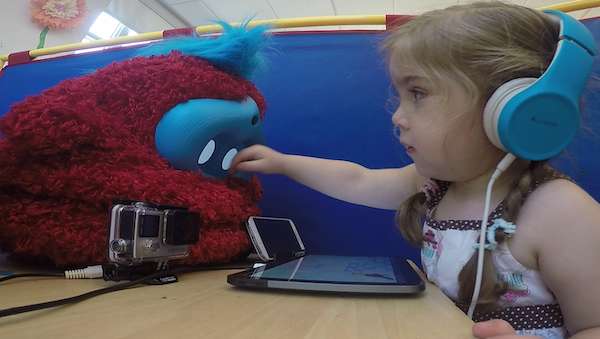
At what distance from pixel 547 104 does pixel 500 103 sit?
5cm

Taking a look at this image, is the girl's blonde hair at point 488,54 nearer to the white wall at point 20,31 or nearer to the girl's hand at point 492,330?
the girl's hand at point 492,330

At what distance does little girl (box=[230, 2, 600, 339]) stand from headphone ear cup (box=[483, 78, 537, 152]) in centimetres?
4

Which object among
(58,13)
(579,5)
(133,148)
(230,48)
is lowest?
(133,148)

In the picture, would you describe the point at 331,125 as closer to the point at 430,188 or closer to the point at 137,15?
the point at 430,188

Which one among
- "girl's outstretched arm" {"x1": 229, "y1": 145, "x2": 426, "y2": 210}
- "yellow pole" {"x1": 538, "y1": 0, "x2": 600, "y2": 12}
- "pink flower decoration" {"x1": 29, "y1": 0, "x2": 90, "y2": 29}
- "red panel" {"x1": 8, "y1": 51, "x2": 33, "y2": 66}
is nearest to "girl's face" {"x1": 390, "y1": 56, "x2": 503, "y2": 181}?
"girl's outstretched arm" {"x1": 229, "y1": 145, "x2": 426, "y2": 210}

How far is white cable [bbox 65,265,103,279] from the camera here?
1.53 ft

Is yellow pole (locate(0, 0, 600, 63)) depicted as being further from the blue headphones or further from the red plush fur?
the blue headphones

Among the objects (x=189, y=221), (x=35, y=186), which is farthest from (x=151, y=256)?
(x=35, y=186)

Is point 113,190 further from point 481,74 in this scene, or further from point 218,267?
point 481,74

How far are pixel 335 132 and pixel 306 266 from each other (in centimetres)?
43

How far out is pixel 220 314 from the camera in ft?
1.06

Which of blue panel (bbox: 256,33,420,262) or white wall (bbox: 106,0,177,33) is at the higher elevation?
white wall (bbox: 106,0,177,33)

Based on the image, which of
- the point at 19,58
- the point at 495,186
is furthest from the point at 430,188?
the point at 19,58

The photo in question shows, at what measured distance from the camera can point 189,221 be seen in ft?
1.57
